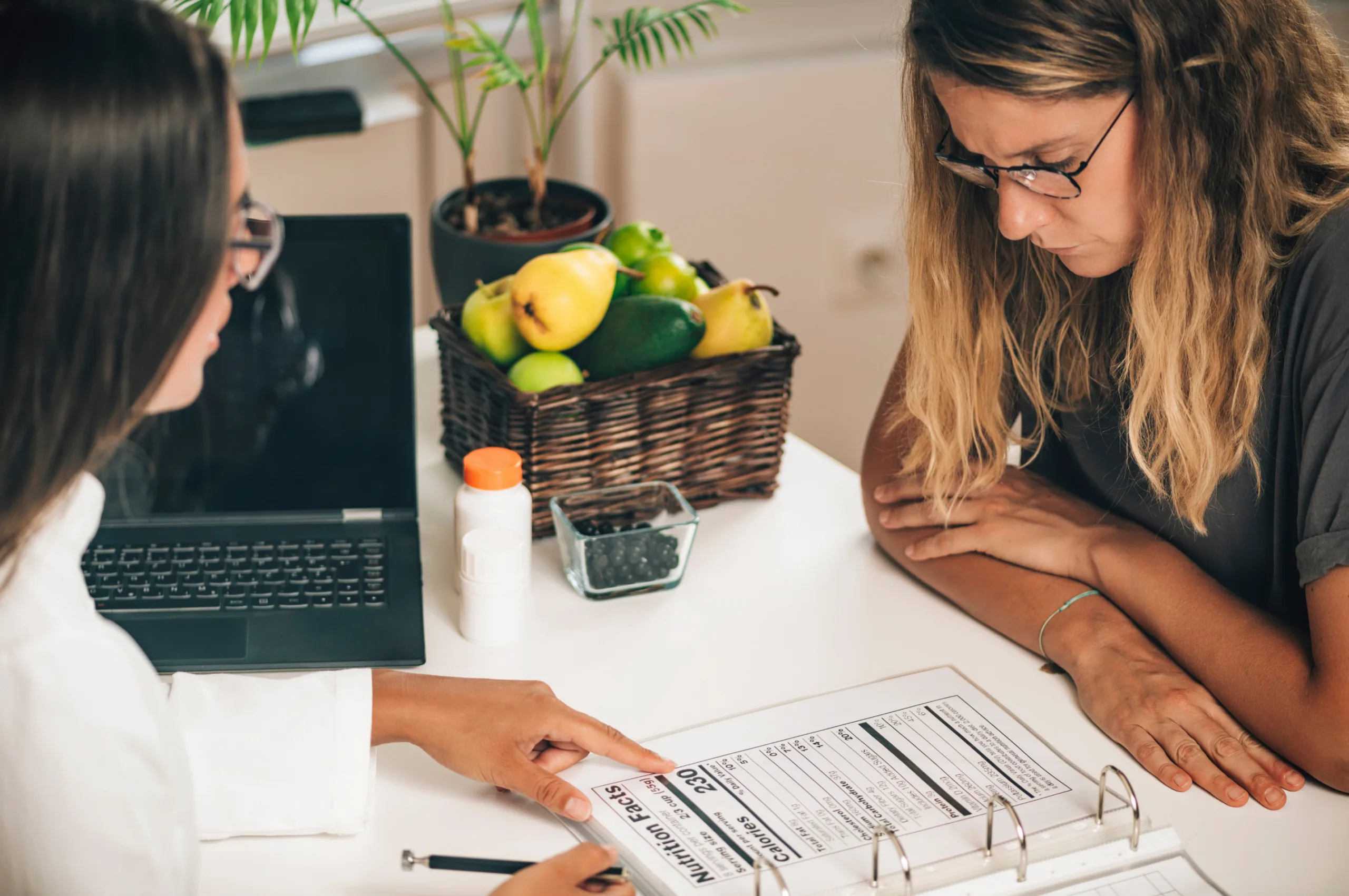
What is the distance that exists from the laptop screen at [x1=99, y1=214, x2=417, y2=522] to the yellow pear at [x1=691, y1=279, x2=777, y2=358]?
281 millimetres

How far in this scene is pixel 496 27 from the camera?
2.09m

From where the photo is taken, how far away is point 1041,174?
96cm

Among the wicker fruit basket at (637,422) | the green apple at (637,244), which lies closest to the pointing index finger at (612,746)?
the wicker fruit basket at (637,422)

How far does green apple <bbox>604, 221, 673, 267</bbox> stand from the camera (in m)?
1.32

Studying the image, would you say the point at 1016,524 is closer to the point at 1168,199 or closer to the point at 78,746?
the point at 1168,199

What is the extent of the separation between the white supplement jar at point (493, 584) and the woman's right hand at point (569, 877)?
30 cm

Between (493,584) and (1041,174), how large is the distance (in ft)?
1.74

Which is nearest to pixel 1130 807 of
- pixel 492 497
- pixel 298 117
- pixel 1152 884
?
pixel 1152 884

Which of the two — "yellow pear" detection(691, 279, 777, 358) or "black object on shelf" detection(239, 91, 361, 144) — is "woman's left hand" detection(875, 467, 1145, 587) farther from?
→ "black object on shelf" detection(239, 91, 361, 144)

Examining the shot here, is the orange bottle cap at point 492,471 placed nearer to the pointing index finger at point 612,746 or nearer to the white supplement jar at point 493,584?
the white supplement jar at point 493,584

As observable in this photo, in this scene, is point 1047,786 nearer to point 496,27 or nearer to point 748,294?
point 748,294

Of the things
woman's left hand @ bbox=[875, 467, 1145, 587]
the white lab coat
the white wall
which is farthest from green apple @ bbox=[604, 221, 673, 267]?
the white wall

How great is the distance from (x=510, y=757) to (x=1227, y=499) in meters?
0.60

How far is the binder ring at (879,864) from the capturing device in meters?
0.78
